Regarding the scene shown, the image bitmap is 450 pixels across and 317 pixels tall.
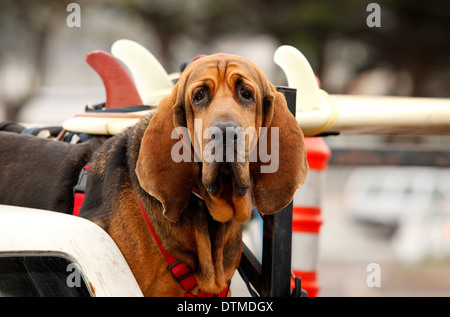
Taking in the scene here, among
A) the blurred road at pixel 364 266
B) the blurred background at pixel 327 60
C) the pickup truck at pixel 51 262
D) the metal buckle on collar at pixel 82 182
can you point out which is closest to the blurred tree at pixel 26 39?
the blurred background at pixel 327 60

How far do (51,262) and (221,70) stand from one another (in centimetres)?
107

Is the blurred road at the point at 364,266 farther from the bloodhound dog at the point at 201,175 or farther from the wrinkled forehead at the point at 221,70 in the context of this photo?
the wrinkled forehead at the point at 221,70

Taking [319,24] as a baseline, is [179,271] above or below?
below

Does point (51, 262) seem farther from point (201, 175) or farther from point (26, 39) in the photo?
point (26, 39)

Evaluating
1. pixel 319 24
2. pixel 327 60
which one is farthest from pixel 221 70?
pixel 327 60

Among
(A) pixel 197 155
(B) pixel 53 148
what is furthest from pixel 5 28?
(A) pixel 197 155

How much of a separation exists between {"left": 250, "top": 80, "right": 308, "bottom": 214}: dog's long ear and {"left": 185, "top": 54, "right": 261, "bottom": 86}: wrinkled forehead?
0.38 ft

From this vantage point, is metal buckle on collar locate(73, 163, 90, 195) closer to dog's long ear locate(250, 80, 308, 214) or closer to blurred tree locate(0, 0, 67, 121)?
dog's long ear locate(250, 80, 308, 214)

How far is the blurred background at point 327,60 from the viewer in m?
13.8

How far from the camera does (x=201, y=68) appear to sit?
2.74 metres

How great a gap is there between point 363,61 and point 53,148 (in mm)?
16774

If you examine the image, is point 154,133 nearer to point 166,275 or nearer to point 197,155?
point 197,155

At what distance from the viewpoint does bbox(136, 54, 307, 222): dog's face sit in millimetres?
2670

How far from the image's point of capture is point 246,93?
8.89ft
